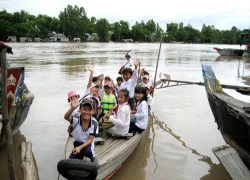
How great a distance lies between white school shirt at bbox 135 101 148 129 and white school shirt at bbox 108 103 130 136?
1.43 ft

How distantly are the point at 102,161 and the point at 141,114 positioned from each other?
171 centimetres

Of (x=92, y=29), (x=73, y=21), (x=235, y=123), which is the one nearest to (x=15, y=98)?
(x=235, y=123)

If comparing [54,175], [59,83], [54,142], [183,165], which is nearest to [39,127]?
[54,142]

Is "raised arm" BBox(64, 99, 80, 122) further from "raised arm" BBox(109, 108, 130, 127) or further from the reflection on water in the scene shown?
the reflection on water

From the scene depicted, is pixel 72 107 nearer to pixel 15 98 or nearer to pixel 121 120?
pixel 121 120

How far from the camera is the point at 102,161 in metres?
4.37

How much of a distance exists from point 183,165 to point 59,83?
960 centimetres

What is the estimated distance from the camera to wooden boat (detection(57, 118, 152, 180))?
12.0 ft

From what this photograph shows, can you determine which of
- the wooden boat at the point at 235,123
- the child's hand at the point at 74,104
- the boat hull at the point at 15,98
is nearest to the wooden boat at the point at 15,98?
the boat hull at the point at 15,98

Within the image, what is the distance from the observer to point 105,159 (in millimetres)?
4480

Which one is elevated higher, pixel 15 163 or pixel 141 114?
pixel 141 114

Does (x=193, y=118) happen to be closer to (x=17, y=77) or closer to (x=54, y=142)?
(x=54, y=142)

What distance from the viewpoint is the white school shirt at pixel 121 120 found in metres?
5.31

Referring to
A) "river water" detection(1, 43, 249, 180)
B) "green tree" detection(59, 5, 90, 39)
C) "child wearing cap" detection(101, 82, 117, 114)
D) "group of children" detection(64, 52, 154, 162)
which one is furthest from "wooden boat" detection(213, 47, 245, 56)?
"green tree" detection(59, 5, 90, 39)
